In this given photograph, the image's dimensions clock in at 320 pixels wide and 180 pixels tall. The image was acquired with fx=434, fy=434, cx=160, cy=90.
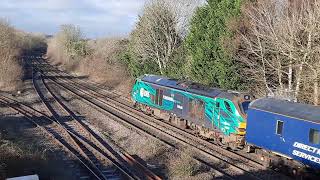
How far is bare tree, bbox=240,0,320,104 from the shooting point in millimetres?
21719

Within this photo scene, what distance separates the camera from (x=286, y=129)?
16422mm

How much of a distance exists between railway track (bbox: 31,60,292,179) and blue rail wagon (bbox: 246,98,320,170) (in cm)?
96

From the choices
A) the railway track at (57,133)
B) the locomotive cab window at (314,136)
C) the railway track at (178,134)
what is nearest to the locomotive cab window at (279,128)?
the locomotive cab window at (314,136)

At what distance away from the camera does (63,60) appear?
81.2 metres

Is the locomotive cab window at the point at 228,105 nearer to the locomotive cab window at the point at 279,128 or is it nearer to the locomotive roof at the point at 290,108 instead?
the locomotive roof at the point at 290,108

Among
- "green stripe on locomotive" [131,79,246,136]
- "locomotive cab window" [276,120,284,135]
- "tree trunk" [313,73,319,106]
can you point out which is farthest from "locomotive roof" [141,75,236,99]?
"tree trunk" [313,73,319,106]

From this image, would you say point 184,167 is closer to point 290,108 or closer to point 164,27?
point 290,108

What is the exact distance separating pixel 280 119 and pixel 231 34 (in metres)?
12.0

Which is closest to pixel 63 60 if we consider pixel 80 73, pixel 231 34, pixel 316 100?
pixel 80 73

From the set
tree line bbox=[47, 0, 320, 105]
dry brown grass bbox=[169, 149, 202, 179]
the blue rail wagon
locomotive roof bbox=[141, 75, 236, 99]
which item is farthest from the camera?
tree line bbox=[47, 0, 320, 105]

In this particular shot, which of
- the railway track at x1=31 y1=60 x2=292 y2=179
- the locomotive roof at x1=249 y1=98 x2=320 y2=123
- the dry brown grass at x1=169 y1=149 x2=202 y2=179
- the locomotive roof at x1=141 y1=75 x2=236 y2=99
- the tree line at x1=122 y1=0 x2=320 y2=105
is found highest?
the tree line at x1=122 y1=0 x2=320 y2=105

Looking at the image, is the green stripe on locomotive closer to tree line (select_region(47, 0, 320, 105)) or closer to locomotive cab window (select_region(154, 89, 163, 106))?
locomotive cab window (select_region(154, 89, 163, 106))

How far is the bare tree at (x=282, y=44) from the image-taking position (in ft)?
71.3

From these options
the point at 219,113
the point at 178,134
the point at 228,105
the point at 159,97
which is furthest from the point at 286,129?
the point at 159,97
